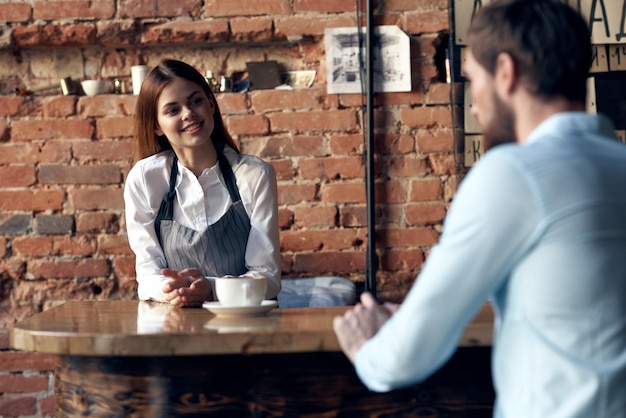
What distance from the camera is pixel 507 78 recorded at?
1173 millimetres

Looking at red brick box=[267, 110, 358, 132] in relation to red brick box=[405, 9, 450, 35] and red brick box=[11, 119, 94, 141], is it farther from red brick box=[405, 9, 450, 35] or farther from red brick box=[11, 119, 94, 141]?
red brick box=[11, 119, 94, 141]

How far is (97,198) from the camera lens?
10.8 feet

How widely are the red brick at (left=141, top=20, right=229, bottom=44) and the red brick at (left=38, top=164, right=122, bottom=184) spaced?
0.51 m

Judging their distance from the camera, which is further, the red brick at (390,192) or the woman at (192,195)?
the red brick at (390,192)

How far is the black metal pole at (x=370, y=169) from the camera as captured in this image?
3.19 meters

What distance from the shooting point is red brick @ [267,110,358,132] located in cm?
326

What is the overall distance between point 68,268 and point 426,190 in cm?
133

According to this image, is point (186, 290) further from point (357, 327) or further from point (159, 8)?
point (159, 8)

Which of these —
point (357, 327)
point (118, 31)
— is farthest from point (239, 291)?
point (118, 31)

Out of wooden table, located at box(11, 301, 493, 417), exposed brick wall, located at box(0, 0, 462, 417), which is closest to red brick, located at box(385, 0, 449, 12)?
exposed brick wall, located at box(0, 0, 462, 417)

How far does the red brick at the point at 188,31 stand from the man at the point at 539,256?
87.3 inches

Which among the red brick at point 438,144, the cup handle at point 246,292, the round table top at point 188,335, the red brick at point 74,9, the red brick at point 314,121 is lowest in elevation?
the round table top at point 188,335

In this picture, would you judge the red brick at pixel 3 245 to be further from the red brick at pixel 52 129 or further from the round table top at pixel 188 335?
the round table top at pixel 188 335

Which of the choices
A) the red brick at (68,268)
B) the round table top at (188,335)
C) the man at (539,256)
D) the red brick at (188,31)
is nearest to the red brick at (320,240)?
the red brick at (68,268)
